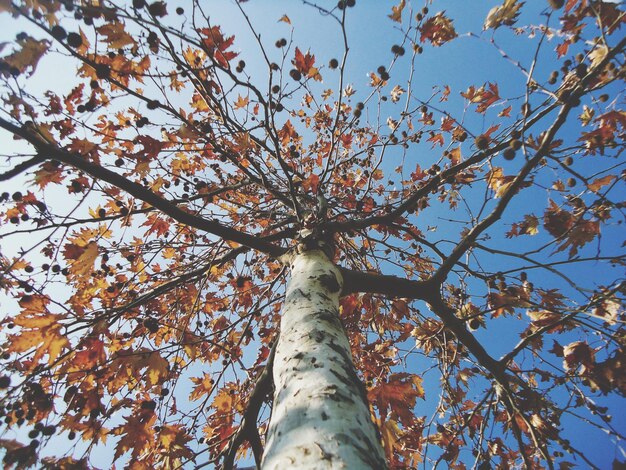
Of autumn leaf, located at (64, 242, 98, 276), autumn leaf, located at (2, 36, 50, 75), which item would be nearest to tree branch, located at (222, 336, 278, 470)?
autumn leaf, located at (64, 242, 98, 276)

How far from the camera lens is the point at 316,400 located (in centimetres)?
122

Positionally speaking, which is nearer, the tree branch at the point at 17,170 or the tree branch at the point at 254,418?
the tree branch at the point at 17,170

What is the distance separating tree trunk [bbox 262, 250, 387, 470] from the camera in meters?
1.02

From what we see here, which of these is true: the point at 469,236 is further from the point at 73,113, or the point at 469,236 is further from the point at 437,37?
the point at 73,113

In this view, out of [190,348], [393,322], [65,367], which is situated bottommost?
[65,367]

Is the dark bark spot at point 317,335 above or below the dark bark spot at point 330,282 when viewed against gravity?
below

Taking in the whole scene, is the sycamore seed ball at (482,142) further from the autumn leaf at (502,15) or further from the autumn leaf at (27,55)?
the autumn leaf at (27,55)

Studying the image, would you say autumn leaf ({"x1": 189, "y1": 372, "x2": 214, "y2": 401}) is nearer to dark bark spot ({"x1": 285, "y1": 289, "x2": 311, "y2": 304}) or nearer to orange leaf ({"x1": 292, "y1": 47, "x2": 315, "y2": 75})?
dark bark spot ({"x1": 285, "y1": 289, "x2": 311, "y2": 304})

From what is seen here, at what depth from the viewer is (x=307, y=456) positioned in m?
0.99

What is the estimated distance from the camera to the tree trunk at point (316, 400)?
3.33 ft

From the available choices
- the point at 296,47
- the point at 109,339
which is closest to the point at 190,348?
the point at 109,339

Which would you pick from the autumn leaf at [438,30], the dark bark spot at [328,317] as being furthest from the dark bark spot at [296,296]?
the autumn leaf at [438,30]

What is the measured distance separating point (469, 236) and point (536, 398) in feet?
4.02

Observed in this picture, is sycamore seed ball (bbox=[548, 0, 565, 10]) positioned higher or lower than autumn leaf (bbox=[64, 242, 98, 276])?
higher
